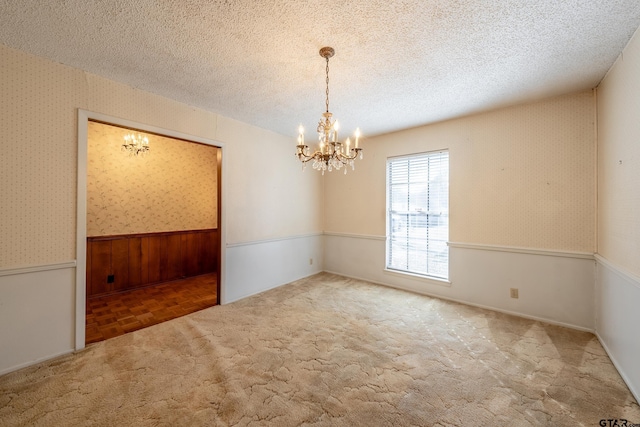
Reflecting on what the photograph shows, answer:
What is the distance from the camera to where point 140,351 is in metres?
2.28

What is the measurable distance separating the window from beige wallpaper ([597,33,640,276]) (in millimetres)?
1504

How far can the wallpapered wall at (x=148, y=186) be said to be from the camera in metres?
3.79

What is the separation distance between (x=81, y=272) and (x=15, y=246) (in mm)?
485

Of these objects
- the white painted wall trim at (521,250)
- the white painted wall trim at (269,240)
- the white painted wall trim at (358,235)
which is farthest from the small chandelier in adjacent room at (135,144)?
the white painted wall trim at (521,250)

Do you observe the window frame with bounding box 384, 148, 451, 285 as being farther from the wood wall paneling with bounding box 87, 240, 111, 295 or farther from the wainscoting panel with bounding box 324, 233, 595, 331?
the wood wall paneling with bounding box 87, 240, 111, 295

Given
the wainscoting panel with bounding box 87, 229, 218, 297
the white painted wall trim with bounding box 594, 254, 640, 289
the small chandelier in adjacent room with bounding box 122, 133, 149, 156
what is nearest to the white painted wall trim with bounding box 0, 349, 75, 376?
the wainscoting panel with bounding box 87, 229, 218, 297

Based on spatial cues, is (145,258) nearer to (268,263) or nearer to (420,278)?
(268,263)

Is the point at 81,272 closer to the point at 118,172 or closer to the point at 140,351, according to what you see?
the point at 140,351

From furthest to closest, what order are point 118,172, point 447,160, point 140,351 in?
point 118,172
point 447,160
point 140,351

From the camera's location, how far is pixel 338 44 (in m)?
1.95

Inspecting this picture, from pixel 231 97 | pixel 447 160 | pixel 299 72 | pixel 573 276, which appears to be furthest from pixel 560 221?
pixel 231 97

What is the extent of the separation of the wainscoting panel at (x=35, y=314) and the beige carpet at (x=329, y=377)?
0.47 ft

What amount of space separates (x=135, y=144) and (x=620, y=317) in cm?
585

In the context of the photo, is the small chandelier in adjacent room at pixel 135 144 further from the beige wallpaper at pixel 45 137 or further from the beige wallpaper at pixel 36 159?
the beige wallpaper at pixel 36 159
